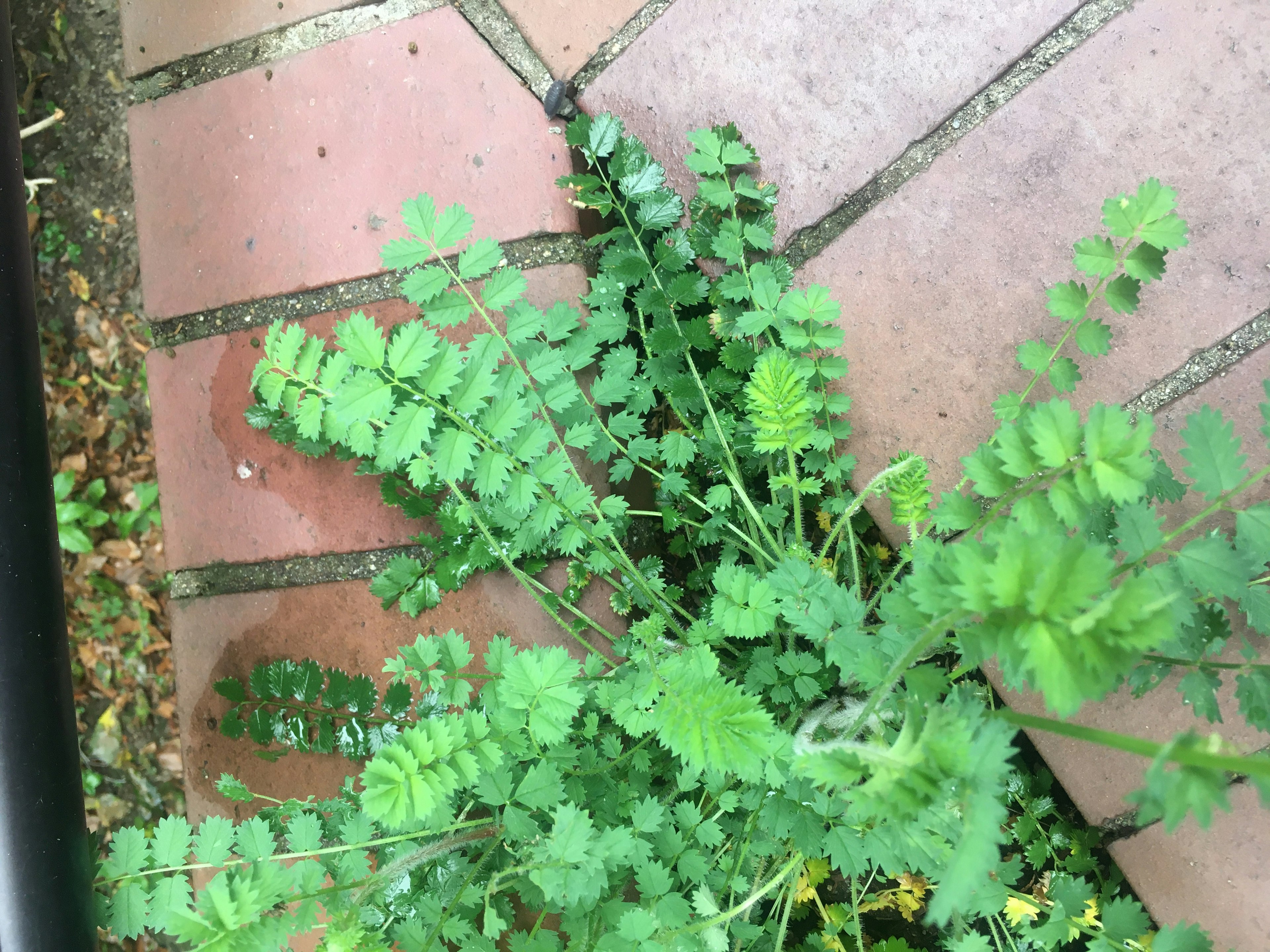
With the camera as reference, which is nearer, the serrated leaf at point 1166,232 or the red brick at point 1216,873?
the serrated leaf at point 1166,232

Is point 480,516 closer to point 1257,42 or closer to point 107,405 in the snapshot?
point 107,405

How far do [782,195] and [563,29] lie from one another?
0.32m

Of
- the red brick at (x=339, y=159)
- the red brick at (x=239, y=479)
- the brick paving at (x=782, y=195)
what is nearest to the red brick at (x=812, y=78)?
the brick paving at (x=782, y=195)

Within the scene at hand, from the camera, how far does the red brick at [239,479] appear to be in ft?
3.52

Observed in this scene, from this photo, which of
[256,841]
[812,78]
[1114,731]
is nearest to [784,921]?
[1114,731]

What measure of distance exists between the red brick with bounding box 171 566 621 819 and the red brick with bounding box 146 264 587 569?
0.06m

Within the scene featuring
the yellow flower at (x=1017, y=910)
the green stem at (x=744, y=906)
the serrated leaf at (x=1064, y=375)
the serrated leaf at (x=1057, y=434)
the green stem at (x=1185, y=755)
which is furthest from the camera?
the yellow flower at (x=1017, y=910)

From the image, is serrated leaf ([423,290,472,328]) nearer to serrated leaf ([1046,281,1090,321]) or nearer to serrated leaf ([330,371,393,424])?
serrated leaf ([330,371,393,424])

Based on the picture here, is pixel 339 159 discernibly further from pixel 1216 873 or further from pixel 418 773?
pixel 1216 873

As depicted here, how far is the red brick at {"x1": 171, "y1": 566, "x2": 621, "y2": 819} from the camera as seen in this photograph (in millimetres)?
1062

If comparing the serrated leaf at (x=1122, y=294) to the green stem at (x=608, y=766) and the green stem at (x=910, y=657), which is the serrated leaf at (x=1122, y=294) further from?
the green stem at (x=608, y=766)

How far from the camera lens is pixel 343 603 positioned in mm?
1090

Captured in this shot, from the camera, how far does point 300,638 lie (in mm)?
1101

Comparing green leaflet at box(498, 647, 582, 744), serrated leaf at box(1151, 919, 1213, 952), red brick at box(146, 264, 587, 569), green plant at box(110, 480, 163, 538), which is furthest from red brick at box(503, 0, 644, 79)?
serrated leaf at box(1151, 919, 1213, 952)
